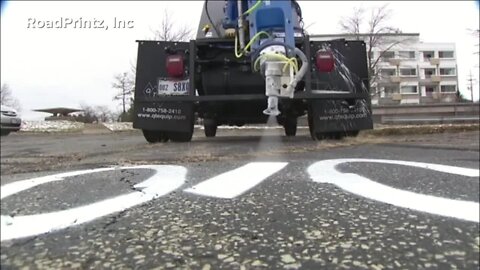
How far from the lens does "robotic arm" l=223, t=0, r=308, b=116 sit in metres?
1.00

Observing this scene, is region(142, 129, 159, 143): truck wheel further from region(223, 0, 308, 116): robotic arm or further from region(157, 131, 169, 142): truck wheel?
region(223, 0, 308, 116): robotic arm

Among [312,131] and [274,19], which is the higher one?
[274,19]

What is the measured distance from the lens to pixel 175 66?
1665mm

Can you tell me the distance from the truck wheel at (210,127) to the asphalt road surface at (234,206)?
0.57 metres

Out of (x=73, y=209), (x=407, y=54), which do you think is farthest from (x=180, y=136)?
(x=73, y=209)

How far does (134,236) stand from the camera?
3.03 ft

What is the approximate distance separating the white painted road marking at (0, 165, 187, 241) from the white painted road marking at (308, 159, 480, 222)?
481 millimetres

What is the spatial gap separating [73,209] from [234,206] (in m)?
0.46

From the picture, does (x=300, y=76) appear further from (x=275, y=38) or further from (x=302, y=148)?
(x=302, y=148)

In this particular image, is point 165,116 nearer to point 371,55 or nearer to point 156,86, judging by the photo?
point 156,86

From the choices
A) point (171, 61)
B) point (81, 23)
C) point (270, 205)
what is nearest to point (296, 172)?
point (270, 205)

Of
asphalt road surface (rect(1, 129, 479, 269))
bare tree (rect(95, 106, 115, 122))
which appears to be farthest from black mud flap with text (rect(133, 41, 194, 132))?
bare tree (rect(95, 106, 115, 122))

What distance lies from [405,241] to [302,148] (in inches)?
27.2

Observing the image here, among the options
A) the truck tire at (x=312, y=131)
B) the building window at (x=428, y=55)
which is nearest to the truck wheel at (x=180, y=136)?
the truck tire at (x=312, y=131)
